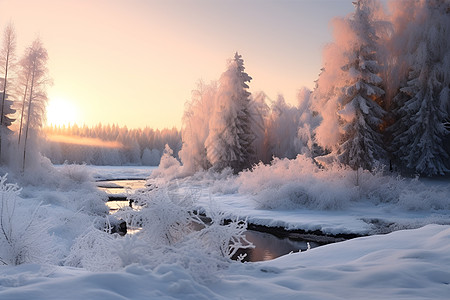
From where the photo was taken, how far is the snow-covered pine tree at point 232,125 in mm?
29531

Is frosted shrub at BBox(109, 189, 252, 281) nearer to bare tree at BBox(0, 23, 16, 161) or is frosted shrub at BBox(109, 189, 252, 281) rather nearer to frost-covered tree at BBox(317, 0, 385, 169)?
frost-covered tree at BBox(317, 0, 385, 169)

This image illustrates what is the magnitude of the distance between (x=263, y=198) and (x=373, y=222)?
209 inches

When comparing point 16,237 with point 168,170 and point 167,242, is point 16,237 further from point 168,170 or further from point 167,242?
point 168,170

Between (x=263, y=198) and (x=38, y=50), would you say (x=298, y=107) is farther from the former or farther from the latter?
(x=38, y=50)

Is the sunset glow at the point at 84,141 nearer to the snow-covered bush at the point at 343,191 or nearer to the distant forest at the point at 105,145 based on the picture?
the distant forest at the point at 105,145

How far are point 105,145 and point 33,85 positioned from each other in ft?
255

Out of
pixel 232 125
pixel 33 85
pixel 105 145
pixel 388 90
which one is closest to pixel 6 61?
pixel 33 85

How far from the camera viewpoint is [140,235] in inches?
191

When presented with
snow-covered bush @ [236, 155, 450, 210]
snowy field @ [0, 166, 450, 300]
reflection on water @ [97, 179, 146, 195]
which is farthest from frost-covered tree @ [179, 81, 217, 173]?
snowy field @ [0, 166, 450, 300]

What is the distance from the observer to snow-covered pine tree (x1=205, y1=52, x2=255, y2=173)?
29.5m

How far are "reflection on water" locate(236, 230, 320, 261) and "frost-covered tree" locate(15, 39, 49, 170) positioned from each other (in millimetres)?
20283

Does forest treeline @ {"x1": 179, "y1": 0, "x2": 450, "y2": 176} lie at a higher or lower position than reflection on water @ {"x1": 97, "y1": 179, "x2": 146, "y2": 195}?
higher

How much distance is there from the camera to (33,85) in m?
25.5

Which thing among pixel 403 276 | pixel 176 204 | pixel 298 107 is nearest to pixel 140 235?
pixel 176 204
